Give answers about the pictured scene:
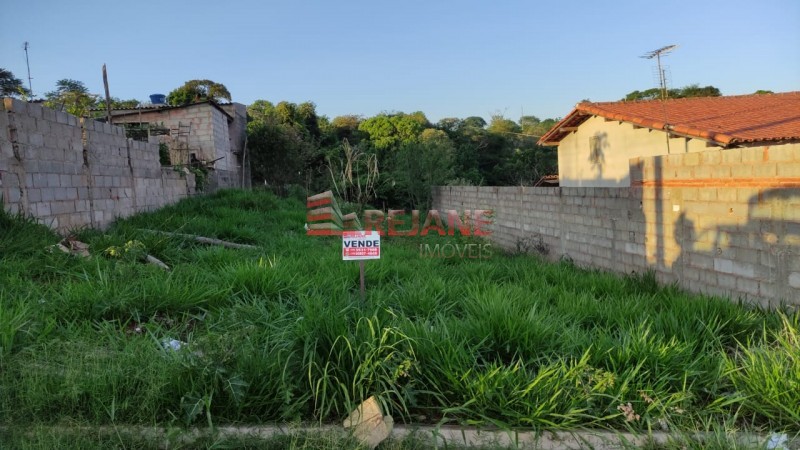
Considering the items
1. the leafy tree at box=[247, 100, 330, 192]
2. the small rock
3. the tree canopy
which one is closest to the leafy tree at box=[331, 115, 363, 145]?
the tree canopy

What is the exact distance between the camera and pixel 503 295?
3.16 meters

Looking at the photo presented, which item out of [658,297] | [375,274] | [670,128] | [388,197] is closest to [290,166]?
[388,197]

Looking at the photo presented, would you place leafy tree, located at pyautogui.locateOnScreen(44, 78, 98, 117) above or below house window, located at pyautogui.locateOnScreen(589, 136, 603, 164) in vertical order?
above

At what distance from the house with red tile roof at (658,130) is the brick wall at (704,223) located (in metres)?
2.54

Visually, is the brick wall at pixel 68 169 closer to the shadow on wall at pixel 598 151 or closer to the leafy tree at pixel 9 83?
the shadow on wall at pixel 598 151

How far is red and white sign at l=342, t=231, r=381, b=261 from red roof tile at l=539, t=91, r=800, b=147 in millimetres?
8111

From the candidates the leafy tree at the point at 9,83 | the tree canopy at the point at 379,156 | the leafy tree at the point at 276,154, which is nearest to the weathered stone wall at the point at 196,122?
the leafy tree at the point at 276,154

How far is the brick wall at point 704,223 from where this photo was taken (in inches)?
130

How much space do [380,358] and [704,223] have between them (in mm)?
3444

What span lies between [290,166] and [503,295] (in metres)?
15.0

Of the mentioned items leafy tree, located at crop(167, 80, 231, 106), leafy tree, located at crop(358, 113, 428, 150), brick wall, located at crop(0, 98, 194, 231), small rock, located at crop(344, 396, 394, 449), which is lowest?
small rock, located at crop(344, 396, 394, 449)

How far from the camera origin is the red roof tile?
27.5 ft

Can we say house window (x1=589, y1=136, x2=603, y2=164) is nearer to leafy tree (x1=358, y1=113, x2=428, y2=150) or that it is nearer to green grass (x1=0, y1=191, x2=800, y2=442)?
green grass (x1=0, y1=191, x2=800, y2=442)

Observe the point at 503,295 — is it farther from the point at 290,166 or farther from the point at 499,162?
the point at 499,162
